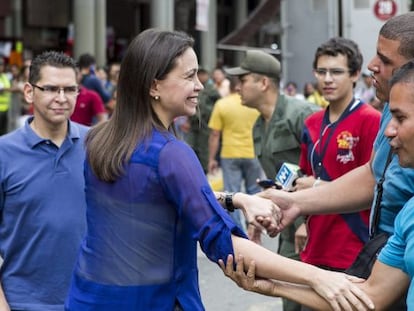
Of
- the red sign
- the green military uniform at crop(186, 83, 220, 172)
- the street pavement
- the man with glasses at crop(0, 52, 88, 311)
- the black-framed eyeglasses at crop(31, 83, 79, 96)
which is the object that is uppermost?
the red sign

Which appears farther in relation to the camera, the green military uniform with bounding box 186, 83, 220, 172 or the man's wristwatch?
the green military uniform with bounding box 186, 83, 220, 172

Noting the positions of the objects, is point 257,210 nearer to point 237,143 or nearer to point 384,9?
point 237,143

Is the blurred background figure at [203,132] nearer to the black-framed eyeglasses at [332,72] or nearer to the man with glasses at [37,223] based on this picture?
the black-framed eyeglasses at [332,72]

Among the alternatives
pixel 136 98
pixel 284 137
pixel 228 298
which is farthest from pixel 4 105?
pixel 136 98

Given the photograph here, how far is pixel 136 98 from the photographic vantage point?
3656 mm

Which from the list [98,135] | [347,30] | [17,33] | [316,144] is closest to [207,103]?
[347,30]

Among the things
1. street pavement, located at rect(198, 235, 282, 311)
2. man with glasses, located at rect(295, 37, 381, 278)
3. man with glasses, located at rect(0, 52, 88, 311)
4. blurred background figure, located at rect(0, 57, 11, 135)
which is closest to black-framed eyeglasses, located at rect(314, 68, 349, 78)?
man with glasses, located at rect(295, 37, 381, 278)

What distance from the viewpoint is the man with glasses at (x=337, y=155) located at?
5.73 meters

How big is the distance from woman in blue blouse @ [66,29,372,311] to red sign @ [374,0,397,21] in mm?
16403

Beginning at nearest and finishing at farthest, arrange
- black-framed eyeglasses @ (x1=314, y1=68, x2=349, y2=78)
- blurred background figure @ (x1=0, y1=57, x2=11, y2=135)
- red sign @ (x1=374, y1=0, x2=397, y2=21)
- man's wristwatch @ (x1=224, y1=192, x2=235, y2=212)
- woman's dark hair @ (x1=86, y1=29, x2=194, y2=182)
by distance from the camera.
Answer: woman's dark hair @ (x1=86, y1=29, x2=194, y2=182) → man's wristwatch @ (x1=224, y1=192, x2=235, y2=212) → black-framed eyeglasses @ (x1=314, y1=68, x2=349, y2=78) → blurred background figure @ (x1=0, y1=57, x2=11, y2=135) → red sign @ (x1=374, y1=0, x2=397, y2=21)

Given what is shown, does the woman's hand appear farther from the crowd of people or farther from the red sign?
the red sign

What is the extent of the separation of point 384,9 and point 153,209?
16809mm

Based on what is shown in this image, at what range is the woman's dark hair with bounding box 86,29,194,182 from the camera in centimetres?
358

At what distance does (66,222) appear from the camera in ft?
15.2
